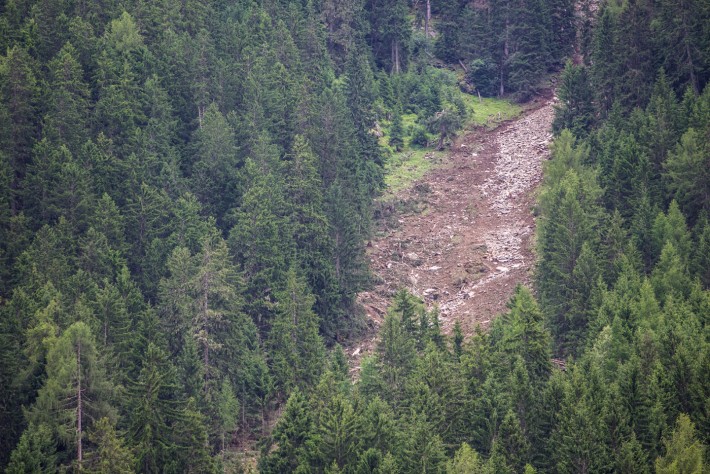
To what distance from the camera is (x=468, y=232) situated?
10775 centimetres

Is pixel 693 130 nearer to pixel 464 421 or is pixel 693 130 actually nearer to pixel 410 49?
pixel 464 421

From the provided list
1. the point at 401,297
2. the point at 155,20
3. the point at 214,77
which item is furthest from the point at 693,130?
the point at 155,20

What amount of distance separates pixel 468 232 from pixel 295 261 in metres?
22.9

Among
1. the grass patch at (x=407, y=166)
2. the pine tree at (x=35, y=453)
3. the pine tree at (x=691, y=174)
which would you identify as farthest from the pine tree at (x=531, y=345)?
the grass patch at (x=407, y=166)

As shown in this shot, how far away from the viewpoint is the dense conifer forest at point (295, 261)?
7062 cm

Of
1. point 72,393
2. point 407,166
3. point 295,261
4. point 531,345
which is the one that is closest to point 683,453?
point 531,345

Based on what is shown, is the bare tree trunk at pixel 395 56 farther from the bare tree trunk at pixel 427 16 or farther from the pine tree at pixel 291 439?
the pine tree at pixel 291 439

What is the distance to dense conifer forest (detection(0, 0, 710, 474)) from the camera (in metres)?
70.6

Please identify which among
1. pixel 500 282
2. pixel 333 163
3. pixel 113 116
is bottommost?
pixel 500 282

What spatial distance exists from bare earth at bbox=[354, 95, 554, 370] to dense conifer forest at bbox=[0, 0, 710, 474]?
3.08m

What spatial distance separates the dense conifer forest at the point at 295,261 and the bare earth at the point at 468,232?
3.08 m

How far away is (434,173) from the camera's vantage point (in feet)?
384

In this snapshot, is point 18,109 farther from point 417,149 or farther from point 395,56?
point 395,56

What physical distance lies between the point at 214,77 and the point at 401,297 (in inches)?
1324
